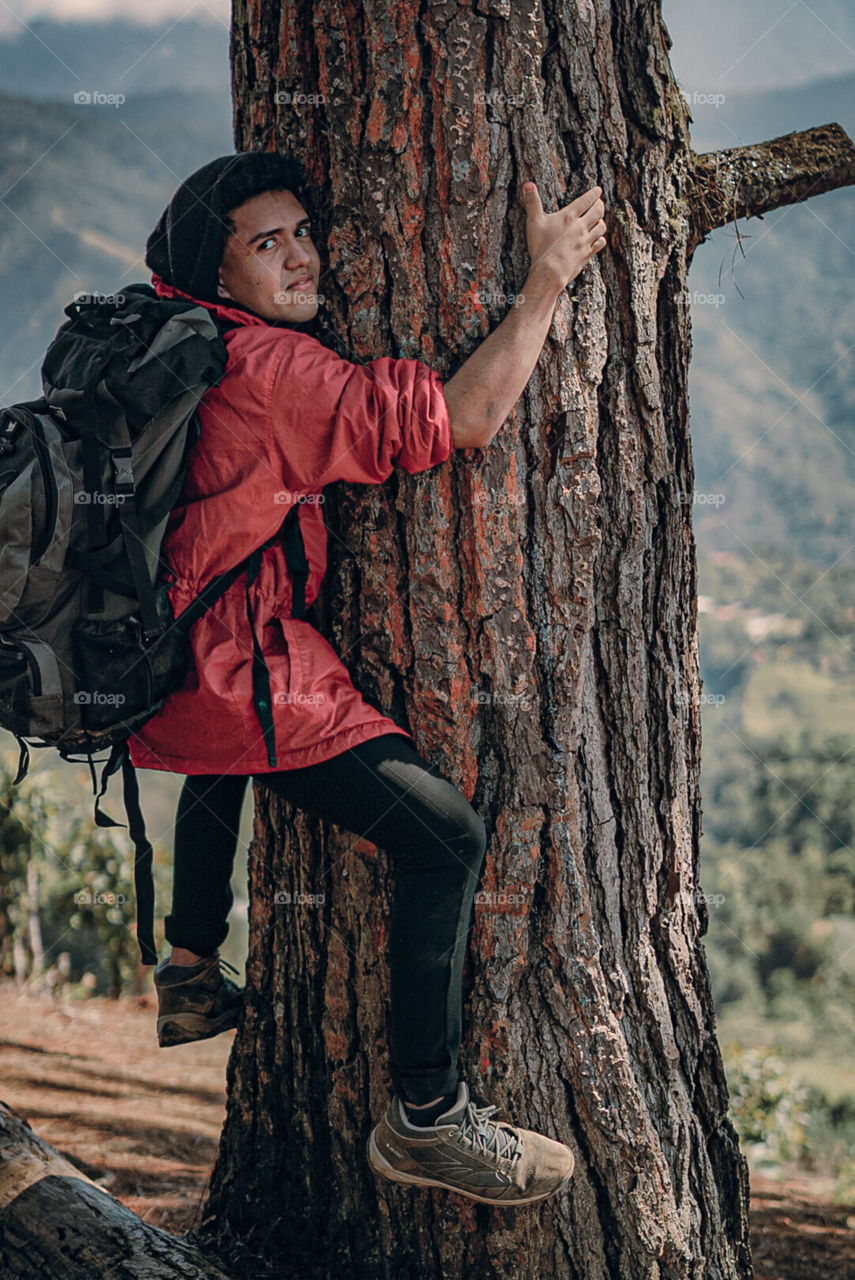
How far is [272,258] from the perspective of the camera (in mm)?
2096

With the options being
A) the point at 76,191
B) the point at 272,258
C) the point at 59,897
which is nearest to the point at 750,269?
the point at 76,191

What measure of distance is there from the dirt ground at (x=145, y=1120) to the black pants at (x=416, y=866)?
4.60 feet

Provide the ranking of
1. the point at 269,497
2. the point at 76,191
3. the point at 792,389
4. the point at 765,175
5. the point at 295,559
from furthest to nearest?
the point at 792,389
the point at 76,191
the point at 765,175
the point at 295,559
the point at 269,497

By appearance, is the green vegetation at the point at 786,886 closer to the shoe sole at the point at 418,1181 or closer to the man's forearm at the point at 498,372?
the shoe sole at the point at 418,1181

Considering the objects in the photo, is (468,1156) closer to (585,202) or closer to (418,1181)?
(418,1181)

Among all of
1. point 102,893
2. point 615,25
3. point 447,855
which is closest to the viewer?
point 447,855

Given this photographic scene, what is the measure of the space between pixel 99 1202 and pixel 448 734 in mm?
1307

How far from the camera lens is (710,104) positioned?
254 centimetres

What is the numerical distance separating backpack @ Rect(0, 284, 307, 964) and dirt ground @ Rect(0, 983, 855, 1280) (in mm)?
1875

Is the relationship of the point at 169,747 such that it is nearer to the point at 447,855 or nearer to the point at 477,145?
the point at 447,855

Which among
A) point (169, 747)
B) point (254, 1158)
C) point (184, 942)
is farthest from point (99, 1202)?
point (169, 747)

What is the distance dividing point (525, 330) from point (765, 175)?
3.24ft

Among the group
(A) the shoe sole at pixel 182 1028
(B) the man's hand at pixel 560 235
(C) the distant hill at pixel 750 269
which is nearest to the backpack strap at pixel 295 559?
(B) the man's hand at pixel 560 235

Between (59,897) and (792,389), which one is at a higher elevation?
(792,389)
